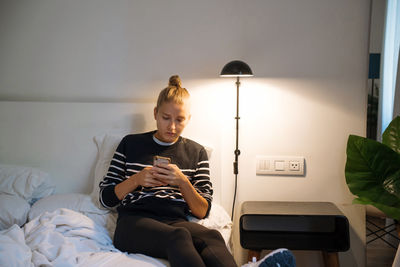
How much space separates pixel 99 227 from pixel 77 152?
1.93 feet

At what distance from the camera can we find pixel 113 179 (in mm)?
1746

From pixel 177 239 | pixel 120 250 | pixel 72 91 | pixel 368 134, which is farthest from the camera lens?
pixel 72 91

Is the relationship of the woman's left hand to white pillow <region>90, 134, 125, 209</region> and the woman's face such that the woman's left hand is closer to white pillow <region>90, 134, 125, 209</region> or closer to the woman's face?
the woman's face

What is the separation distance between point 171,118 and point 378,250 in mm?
1250

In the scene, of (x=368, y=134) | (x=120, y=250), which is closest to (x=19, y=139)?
(x=120, y=250)

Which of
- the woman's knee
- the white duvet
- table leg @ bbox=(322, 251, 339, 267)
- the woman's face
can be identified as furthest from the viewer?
table leg @ bbox=(322, 251, 339, 267)

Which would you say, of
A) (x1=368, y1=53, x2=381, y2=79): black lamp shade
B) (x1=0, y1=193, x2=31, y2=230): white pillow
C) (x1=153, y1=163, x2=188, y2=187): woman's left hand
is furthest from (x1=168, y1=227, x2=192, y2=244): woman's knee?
(x1=368, y1=53, x2=381, y2=79): black lamp shade

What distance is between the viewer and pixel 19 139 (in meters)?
2.11

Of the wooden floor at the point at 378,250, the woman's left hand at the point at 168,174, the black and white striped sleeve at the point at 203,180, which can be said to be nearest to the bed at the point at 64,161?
the black and white striped sleeve at the point at 203,180

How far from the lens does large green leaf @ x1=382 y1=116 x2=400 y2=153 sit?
5.49ft

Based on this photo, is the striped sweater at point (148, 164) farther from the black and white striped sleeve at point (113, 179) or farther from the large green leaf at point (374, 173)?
the large green leaf at point (374, 173)

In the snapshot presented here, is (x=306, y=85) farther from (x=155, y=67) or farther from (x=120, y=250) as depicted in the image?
(x=120, y=250)

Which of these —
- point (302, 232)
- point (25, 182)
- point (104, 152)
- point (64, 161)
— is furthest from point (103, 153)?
point (302, 232)

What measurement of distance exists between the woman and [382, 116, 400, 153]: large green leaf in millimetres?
801
